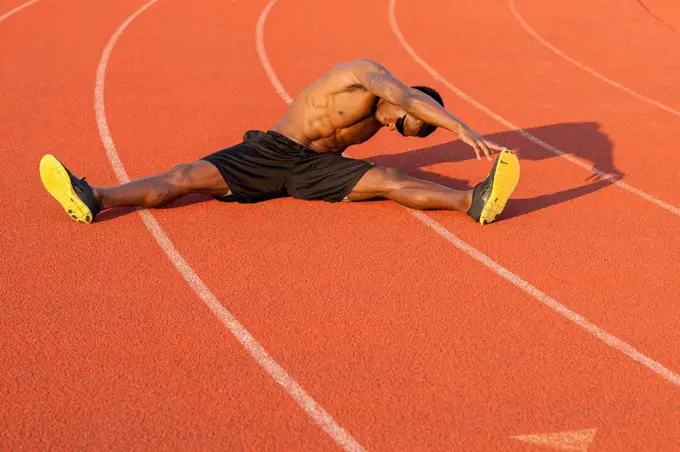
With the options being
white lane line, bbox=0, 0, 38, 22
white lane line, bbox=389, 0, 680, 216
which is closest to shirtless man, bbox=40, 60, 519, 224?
white lane line, bbox=389, 0, 680, 216

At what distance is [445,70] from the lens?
1065cm

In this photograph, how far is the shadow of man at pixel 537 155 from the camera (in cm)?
713

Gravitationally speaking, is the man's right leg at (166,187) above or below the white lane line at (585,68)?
above

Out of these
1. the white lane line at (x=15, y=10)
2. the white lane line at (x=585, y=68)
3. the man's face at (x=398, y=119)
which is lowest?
the white lane line at (x=585, y=68)

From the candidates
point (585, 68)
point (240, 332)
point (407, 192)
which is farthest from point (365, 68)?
point (585, 68)

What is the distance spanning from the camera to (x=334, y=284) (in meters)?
5.69

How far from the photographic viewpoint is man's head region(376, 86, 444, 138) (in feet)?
21.0

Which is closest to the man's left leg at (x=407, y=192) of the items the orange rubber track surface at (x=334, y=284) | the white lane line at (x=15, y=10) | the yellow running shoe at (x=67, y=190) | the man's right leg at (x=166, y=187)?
the orange rubber track surface at (x=334, y=284)

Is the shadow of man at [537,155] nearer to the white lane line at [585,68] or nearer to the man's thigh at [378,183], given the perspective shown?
the man's thigh at [378,183]

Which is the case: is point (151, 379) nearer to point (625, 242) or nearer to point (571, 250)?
point (571, 250)

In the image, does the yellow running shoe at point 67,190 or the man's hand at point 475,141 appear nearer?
the man's hand at point 475,141

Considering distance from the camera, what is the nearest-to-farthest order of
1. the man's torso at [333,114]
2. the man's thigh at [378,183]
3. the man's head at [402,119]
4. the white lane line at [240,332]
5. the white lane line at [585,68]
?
the white lane line at [240,332], the man's head at [402,119], the man's torso at [333,114], the man's thigh at [378,183], the white lane line at [585,68]

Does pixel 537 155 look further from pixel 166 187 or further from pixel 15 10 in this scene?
pixel 15 10

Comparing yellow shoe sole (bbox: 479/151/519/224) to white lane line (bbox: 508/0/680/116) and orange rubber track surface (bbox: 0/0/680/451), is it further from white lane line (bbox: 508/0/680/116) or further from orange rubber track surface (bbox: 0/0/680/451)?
white lane line (bbox: 508/0/680/116)
